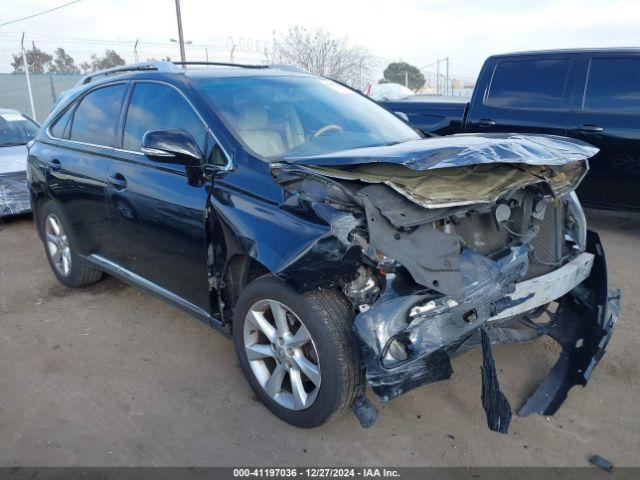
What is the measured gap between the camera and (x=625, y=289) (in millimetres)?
4438

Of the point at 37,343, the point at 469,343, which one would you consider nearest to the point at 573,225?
the point at 469,343

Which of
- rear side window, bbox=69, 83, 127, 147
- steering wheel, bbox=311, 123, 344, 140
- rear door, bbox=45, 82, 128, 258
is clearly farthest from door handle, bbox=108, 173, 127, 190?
steering wheel, bbox=311, 123, 344, 140

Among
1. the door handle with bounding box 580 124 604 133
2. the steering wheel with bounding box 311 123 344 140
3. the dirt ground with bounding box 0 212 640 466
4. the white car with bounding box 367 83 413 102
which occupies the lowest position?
the dirt ground with bounding box 0 212 640 466

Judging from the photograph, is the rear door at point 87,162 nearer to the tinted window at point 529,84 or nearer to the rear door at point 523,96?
the rear door at point 523,96

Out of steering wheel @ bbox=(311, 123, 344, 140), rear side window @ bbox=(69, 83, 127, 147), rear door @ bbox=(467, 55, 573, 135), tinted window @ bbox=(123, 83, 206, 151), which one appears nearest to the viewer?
tinted window @ bbox=(123, 83, 206, 151)

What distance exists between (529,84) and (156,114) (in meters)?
4.43

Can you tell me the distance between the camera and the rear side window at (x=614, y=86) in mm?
5426

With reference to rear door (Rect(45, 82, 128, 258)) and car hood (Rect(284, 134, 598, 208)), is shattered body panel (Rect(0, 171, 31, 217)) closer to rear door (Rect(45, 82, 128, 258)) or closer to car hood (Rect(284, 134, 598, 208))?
rear door (Rect(45, 82, 128, 258))

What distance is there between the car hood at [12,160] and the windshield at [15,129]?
1.11 feet

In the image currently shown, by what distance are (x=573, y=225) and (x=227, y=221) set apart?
80.7 inches

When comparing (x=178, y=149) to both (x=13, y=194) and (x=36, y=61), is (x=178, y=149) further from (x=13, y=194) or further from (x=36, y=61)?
(x=36, y=61)

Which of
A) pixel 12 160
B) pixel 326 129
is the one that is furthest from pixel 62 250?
pixel 12 160

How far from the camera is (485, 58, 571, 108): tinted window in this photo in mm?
5879

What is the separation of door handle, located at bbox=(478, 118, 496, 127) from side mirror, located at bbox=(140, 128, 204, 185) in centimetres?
425
